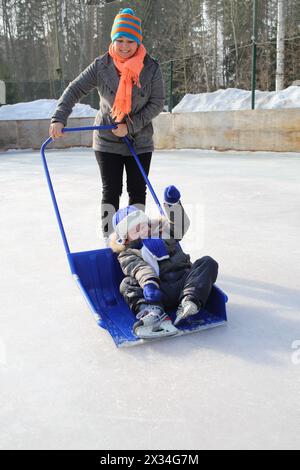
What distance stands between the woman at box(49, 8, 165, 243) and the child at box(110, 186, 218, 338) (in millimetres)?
439

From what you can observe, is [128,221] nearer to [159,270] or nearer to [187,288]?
[159,270]

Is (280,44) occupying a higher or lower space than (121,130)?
higher

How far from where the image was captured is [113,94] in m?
2.18

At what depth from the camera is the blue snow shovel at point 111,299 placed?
1.64 metres

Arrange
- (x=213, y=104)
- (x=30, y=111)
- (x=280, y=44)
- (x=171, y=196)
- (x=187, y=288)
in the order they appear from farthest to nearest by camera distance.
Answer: (x=30, y=111), (x=213, y=104), (x=280, y=44), (x=171, y=196), (x=187, y=288)

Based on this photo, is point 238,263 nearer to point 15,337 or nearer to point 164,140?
point 15,337

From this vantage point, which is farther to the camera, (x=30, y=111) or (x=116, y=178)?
(x=30, y=111)

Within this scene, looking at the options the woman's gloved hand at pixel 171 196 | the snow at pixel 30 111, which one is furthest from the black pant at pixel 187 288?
the snow at pixel 30 111

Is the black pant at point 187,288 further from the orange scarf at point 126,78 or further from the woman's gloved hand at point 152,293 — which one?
the orange scarf at point 126,78

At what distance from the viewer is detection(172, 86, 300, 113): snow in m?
9.23

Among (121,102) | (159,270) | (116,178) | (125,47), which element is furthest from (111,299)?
(125,47)

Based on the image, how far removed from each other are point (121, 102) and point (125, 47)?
9.6 inches

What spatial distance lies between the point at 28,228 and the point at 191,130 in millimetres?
5678

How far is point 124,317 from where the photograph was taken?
1.78 meters
